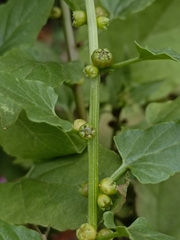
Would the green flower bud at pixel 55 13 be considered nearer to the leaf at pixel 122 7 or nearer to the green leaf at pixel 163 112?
the leaf at pixel 122 7

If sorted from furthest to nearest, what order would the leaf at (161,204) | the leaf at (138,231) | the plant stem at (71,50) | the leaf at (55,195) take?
the plant stem at (71,50) < the leaf at (161,204) < the leaf at (55,195) < the leaf at (138,231)

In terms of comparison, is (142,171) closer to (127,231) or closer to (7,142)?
(127,231)

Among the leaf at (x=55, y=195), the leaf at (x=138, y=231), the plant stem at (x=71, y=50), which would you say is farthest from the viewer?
the plant stem at (x=71, y=50)

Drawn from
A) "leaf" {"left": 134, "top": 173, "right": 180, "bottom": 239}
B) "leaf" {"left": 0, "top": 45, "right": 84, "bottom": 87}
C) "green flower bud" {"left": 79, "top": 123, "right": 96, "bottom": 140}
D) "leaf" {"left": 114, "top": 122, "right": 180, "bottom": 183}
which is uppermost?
"leaf" {"left": 0, "top": 45, "right": 84, "bottom": 87}

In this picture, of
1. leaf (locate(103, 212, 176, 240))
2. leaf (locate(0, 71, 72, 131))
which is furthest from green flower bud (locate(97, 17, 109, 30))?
leaf (locate(103, 212, 176, 240))

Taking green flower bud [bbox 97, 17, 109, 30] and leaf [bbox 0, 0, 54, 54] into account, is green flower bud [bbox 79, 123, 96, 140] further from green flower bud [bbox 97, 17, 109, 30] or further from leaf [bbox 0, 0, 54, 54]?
leaf [bbox 0, 0, 54, 54]

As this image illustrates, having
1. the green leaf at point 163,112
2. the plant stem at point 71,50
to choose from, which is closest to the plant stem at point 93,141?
the green leaf at point 163,112

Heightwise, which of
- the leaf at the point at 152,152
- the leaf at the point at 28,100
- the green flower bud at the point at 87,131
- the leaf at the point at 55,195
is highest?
the leaf at the point at 28,100
